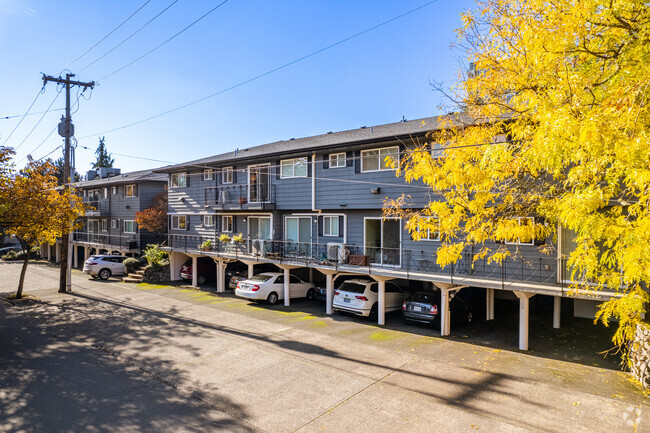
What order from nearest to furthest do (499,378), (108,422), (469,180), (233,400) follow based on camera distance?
1. (108,422)
2. (233,400)
3. (499,378)
4. (469,180)

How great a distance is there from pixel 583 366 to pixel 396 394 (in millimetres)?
5814

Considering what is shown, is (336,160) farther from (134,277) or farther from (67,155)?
(134,277)

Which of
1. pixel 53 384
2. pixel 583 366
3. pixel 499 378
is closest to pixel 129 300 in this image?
pixel 53 384

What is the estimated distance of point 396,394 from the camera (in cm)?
856

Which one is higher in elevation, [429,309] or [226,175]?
[226,175]

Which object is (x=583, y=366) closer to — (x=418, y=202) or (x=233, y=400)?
(x=418, y=202)

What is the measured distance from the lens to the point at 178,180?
28.8 m

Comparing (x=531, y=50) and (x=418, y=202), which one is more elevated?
(x=531, y=50)

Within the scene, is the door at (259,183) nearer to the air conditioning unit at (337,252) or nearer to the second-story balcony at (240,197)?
the second-story balcony at (240,197)

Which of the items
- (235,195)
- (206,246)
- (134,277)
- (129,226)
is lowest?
(134,277)

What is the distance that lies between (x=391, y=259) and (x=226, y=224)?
1277cm

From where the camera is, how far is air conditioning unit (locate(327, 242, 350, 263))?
57.2ft

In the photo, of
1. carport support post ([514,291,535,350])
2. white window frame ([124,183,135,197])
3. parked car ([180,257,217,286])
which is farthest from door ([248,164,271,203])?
white window frame ([124,183,135,197])

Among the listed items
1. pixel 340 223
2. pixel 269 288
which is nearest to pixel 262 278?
pixel 269 288
